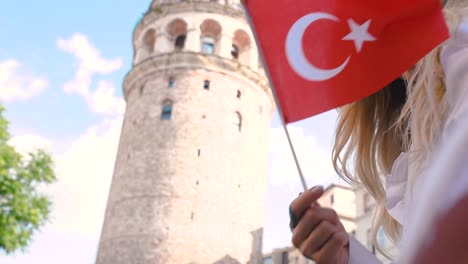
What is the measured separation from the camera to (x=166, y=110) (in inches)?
789

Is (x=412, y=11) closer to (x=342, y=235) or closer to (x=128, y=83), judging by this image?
(x=342, y=235)

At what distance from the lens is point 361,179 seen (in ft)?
4.95

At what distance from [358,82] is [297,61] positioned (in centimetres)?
18

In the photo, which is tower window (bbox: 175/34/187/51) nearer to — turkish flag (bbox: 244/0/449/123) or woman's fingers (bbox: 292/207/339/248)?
turkish flag (bbox: 244/0/449/123)

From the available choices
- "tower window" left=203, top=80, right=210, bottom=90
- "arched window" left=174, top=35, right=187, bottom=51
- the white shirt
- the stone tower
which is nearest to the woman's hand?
the white shirt

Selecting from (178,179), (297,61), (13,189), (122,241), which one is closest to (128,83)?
(178,179)

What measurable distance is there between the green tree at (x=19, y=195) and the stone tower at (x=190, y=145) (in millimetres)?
6905

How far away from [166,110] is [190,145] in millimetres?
1829

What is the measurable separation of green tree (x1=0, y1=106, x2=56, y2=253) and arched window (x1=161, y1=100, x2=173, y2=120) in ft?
27.9

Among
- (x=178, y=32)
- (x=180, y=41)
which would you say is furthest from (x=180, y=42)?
(x=178, y=32)

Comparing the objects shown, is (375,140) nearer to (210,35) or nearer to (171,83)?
(171,83)

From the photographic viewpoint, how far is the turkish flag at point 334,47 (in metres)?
1.31

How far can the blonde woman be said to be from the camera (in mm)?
907

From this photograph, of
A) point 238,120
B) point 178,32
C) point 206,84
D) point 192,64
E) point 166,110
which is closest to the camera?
point 166,110
